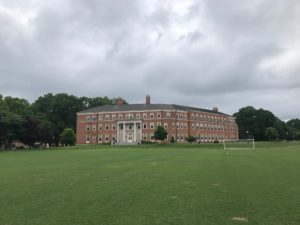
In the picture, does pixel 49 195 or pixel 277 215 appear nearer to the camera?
pixel 277 215

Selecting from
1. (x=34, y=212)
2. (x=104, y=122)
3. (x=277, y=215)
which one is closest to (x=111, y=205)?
(x=34, y=212)

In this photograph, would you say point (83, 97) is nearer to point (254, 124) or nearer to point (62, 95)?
point (62, 95)

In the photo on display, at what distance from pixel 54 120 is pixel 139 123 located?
33.8 meters

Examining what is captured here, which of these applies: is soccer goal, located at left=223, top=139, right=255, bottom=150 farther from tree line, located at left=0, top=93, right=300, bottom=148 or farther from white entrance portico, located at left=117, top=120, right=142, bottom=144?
tree line, located at left=0, top=93, right=300, bottom=148

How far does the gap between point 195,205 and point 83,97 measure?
134m

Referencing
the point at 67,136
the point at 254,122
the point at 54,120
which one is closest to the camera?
the point at 67,136

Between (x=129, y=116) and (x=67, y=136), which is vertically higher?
(x=129, y=116)

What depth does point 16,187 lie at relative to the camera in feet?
44.7

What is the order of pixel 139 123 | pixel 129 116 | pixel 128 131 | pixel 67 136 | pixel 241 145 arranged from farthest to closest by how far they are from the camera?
pixel 128 131 < pixel 129 116 < pixel 139 123 < pixel 67 136 < pixel 241 145

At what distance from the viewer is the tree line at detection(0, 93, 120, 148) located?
267 ft

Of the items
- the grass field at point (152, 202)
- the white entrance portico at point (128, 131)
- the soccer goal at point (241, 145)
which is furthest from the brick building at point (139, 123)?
the grass field at point (152, 202)

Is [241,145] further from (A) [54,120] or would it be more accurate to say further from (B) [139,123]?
(A) [54,120]

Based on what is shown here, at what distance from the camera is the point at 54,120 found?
127 meters

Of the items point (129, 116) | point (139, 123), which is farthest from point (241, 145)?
point (129, 116)
